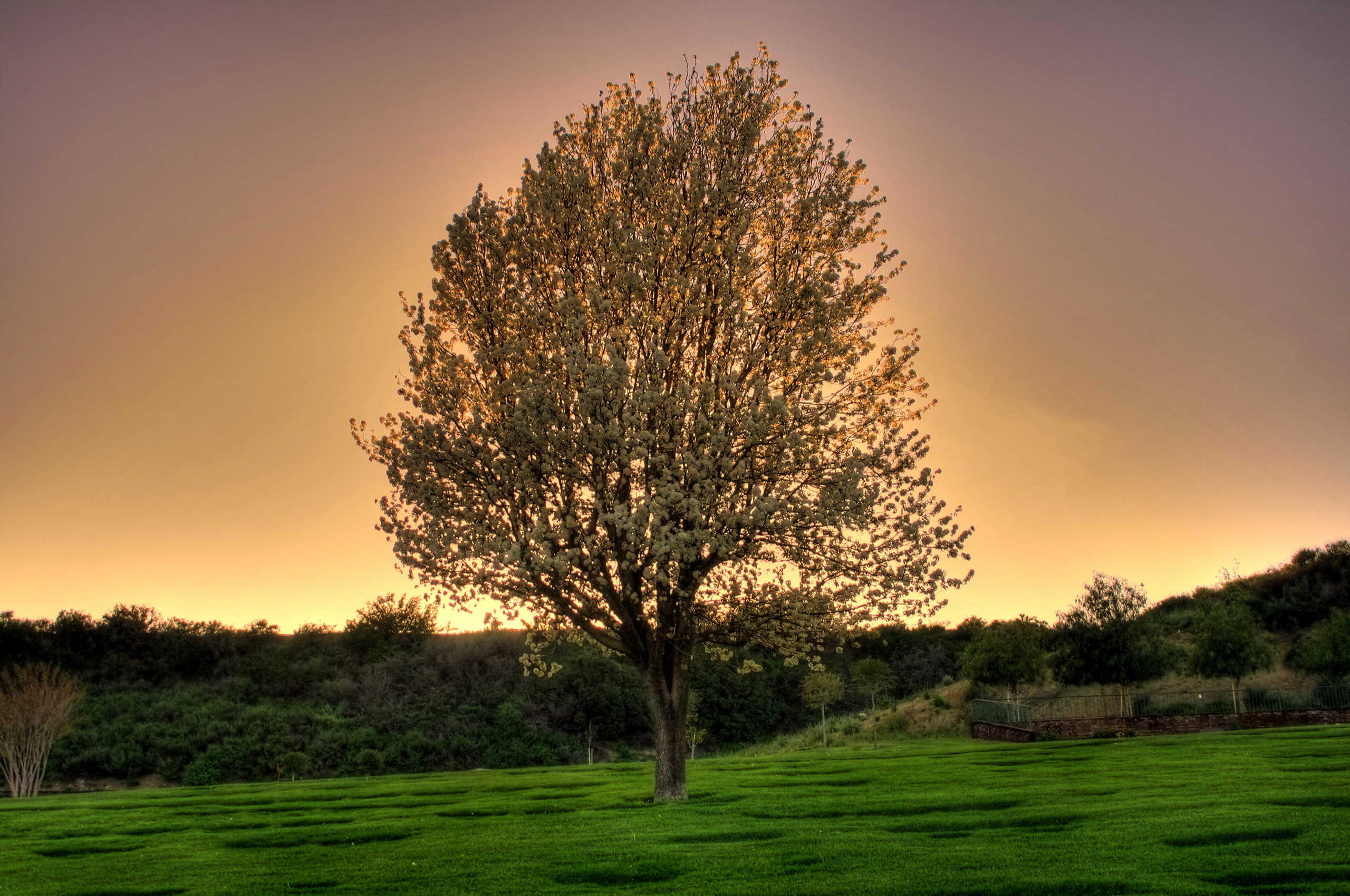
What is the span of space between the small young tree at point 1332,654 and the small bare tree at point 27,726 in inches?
2371

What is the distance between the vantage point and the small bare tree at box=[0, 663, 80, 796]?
133 feet

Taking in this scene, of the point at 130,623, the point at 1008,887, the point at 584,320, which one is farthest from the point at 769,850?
the point at 130,623

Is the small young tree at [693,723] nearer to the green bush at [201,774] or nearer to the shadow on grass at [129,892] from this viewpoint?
the green bush at [201,774]

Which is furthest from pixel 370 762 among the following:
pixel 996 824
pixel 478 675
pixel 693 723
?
pixel 996 824

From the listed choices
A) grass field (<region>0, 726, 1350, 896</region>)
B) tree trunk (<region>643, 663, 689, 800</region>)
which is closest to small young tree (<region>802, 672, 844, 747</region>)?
grass field (<region>0, 726, 1350, 896</region>)

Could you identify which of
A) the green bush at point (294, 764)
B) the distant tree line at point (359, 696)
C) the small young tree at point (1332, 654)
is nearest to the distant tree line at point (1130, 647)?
the small young tree at point (1332, 654)

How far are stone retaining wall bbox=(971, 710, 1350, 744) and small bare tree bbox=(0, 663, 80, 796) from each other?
4504 centimetres

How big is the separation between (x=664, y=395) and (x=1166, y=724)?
35.8 metres

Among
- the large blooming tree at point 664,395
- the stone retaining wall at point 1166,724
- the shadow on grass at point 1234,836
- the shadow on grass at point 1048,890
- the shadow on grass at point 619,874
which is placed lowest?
the stone retaining wall at point 1166,724

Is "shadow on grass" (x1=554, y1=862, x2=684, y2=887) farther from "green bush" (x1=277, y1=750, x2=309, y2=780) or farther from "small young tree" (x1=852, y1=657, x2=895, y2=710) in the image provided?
"green bush" (x1=277, y1=750, x2=309, y2=780)

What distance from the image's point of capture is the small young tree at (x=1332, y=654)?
41.5 meters

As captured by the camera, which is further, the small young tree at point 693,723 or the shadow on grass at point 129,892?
the small young tree at point 693,723

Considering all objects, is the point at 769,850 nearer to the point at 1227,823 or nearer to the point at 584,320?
the point at 1227,823

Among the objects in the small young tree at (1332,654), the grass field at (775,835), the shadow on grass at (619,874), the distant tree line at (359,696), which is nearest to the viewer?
the grass field at (775,835)
